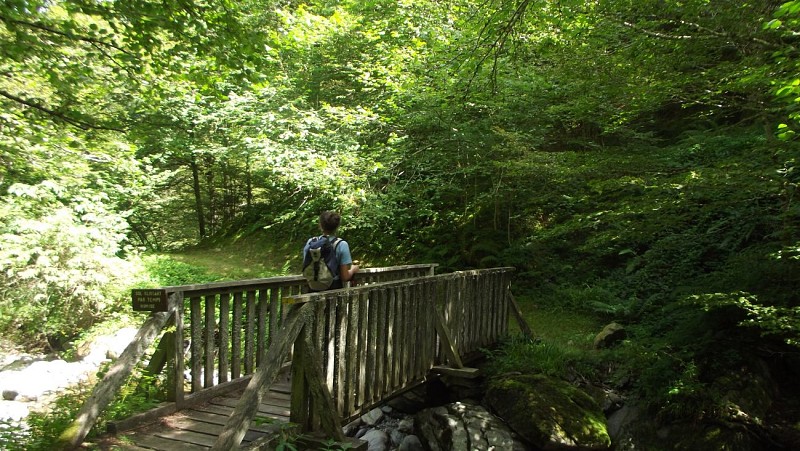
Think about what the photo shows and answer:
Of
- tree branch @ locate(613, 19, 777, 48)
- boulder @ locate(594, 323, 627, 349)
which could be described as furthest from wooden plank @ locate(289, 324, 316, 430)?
tree branch @ locate(613, 19, 777, 48)

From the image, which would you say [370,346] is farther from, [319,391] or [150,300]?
[150,300]

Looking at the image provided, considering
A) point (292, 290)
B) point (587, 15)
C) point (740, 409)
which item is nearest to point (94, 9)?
point (292, 290)

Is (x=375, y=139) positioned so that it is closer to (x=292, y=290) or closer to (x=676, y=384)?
(x=292, y=290)

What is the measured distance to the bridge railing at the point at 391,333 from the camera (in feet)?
14.7

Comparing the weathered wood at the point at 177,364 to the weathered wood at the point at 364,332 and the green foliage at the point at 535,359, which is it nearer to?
the weathered wood at the point at 364,332

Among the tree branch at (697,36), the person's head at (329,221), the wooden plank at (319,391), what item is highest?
the tree branch at (697,36)

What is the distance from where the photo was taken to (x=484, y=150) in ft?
36.1

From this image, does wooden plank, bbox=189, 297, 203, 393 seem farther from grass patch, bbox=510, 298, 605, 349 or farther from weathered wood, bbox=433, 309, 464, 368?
grass patch, bbox=510, 298, 605, 349

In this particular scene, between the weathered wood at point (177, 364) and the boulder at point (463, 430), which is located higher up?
the weathered wood at point (177, 364)

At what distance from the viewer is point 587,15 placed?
7.40m

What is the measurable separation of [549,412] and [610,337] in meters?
3.05

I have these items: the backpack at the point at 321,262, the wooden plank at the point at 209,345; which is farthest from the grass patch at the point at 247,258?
the backpack at the point at 321,262

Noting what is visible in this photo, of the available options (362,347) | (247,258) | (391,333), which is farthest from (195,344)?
(247,258)

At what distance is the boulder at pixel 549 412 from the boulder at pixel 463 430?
172 mm
